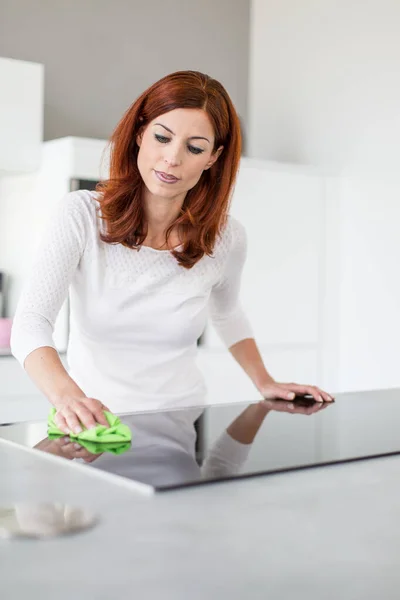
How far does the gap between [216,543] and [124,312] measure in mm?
1047

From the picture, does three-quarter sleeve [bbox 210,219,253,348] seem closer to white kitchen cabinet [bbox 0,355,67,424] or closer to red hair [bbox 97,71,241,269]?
red hair [bbox 97,71,241,269]

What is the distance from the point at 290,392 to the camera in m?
1.73

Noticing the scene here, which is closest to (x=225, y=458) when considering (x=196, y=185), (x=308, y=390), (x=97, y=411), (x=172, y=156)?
(x=97, y=411)

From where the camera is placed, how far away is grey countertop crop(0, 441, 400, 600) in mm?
662

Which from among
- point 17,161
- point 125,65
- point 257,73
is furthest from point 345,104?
point 17,161

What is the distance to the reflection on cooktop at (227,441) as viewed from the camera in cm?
102

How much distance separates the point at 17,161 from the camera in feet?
11.0

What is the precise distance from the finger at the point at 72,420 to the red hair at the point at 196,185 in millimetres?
576

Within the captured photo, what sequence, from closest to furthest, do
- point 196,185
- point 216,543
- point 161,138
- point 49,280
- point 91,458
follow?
1. point 216,543
2. point 91,458
3. point 49,280
4. point 161,138
5. point 196,185

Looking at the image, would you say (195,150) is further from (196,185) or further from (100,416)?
(100,416)

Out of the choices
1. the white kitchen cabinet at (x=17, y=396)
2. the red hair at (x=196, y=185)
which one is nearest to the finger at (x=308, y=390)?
the red hair at (x=196, y=185)

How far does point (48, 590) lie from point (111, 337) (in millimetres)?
1144

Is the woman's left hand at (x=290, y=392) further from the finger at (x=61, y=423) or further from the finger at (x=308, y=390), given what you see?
the finger at (x=61, y=423)

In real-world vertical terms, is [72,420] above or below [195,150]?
below
